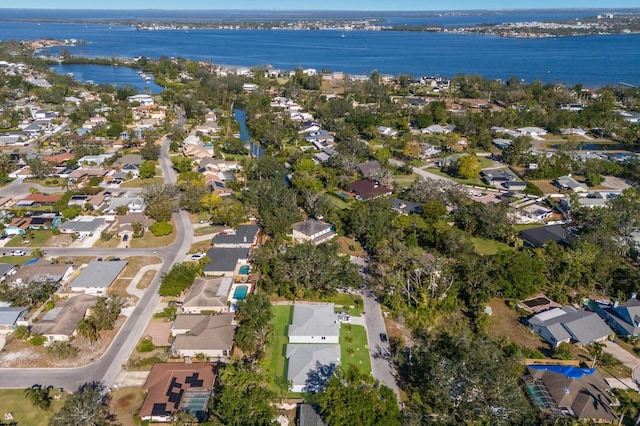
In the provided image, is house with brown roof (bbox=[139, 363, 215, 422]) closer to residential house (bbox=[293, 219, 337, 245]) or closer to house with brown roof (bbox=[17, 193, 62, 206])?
residential house (bbox=[293, 219, 337, 245])

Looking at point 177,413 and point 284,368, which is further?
point 284,368

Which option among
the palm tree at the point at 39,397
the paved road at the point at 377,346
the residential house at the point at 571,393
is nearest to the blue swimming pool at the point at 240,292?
the paved road at the point at 377,346

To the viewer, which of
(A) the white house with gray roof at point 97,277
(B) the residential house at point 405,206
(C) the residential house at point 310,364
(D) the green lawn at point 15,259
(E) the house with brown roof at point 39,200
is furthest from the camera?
(E) the house with brown roof at point 39,200

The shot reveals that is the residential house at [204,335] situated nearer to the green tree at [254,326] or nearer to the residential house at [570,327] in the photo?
the green tree at [254,326]

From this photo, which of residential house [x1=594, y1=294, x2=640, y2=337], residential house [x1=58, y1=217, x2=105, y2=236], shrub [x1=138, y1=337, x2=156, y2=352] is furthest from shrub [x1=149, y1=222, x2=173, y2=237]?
residential house [x1=594, y1=294, x2=640, y2=337]

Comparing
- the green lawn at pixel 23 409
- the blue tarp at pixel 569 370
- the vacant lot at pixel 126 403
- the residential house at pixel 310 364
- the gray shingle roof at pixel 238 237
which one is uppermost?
the blue tarp at pixel 569 370

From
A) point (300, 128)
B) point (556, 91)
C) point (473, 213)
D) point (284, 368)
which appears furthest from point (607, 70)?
point (284, 368)

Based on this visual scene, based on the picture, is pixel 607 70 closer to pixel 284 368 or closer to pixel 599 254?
pixel 599 254
